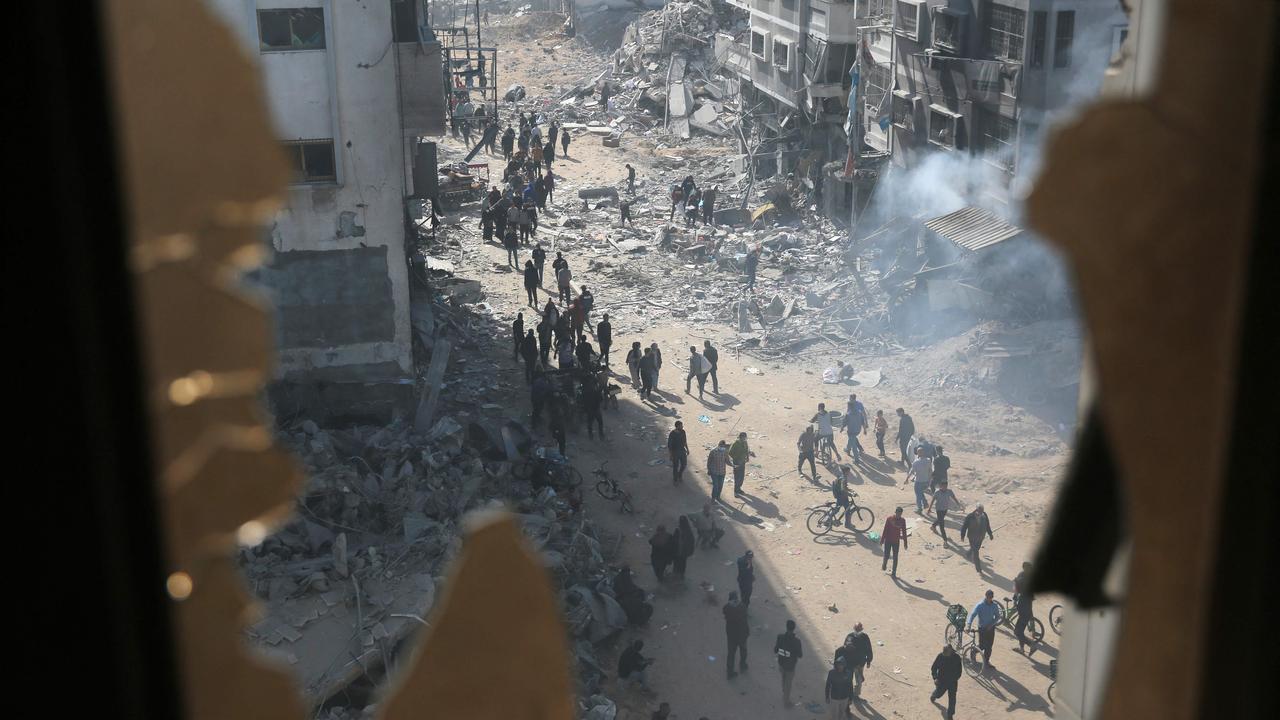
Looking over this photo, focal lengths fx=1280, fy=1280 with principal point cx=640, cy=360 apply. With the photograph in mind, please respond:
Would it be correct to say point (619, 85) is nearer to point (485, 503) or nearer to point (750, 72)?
point (750, 72)

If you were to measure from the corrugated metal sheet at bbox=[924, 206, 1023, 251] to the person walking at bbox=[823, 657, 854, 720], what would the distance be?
14.3 m

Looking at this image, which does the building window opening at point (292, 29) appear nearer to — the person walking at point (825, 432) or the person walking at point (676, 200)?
the person walking at point (825, 432)

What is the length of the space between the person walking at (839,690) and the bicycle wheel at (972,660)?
7.25 ft

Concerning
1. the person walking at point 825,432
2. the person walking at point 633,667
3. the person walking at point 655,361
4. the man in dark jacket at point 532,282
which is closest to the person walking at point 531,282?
the man in dark jacket at point 532,282

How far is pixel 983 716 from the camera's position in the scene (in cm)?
1550

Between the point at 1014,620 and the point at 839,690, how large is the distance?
3.61 meters

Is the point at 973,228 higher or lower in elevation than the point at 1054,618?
higher

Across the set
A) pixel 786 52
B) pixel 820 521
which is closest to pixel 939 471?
pixel 820 521

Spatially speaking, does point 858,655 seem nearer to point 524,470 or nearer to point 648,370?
point 524,470

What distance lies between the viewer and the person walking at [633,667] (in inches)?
611

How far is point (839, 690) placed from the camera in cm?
1485

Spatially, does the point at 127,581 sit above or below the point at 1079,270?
below

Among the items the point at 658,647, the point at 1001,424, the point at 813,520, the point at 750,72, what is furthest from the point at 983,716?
the point at 750,72

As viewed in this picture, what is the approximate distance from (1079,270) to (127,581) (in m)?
1.02
